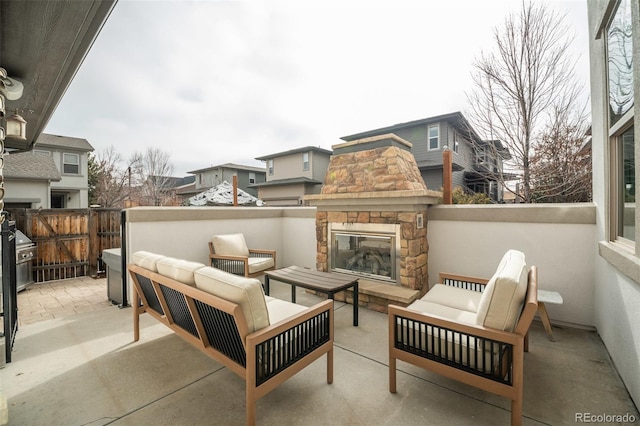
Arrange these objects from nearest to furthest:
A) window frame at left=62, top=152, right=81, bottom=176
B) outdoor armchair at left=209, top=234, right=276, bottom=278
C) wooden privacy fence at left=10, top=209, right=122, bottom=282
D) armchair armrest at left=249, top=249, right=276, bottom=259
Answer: outdoor armchair at left=209, top=234, right=276, bottom=278 < armchair armrest at left=249, top=249, right=276, bottom=259 < wooden privacy fence at left=10, top=209, right=122, bottom=282 < window frame at left=62, top=152, right=81, bottom=176

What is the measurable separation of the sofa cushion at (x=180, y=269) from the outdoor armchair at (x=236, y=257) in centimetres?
215

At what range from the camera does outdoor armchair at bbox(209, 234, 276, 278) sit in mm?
4762

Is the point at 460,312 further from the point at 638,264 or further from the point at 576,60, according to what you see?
the point at 576,60

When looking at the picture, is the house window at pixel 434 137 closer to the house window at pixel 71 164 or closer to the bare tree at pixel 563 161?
the bare tree at pixel 563 161

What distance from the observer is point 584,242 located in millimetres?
3344

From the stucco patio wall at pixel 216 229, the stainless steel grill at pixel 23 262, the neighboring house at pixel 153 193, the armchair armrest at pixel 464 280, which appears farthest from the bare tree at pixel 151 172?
the armchair armrest at pixel 464 280

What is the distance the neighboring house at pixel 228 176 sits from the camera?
2091 centimetres

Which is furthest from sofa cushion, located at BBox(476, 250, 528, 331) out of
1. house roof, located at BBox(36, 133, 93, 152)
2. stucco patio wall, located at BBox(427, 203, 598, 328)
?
house roof, located at BBox(36, 133, 93, 152)

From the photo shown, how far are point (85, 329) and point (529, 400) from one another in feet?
16.3

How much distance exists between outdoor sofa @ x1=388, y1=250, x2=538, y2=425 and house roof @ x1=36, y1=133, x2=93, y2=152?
19963 millimetres

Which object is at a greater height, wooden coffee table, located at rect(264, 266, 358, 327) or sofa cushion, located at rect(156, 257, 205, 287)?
sofa cushion, located at rect(156, 257, 205, 287)

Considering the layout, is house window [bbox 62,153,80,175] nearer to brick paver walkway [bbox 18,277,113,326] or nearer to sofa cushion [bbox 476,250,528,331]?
brick paver walkway [bbox 18,277,113,326]

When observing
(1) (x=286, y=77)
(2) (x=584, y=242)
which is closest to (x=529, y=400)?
(2) (x=584, y=242)

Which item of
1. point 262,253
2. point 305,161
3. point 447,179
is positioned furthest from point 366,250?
point 305,161
